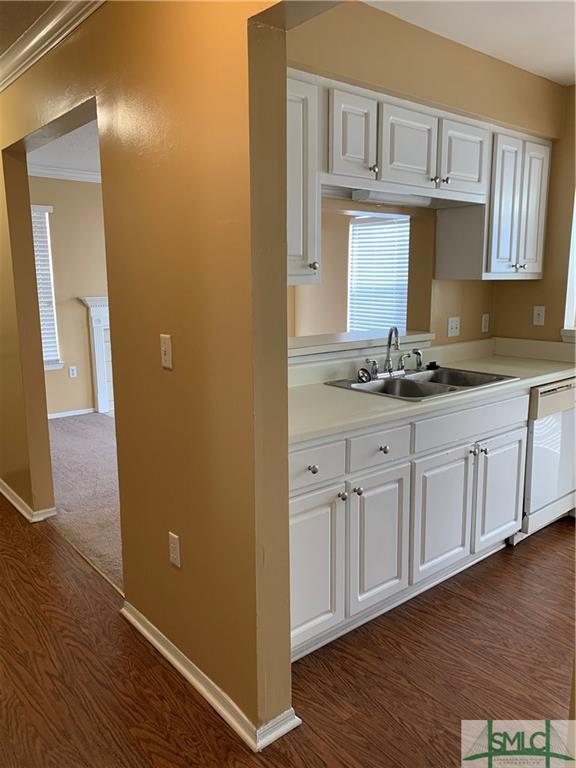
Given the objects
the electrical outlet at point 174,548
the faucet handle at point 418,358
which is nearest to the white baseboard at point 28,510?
the electrical outlet at point 174,548

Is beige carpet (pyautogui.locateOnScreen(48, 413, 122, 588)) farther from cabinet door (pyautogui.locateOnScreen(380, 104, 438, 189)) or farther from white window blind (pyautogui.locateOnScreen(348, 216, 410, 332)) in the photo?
white window blind (pyautogui.locateOnScreen(348, 216, 410, 332))

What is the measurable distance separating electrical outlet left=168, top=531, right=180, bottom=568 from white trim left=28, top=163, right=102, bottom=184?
468 cm

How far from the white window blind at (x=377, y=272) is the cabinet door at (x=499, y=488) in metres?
2.15

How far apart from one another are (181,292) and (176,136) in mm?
473

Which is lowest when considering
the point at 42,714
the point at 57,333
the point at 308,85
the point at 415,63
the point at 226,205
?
the point at 42,714

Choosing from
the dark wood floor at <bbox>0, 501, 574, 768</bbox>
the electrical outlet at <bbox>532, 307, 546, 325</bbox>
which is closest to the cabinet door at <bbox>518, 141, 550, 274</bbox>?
the electrical outlet at <bbox>532, 307, 546, 325</bbox>

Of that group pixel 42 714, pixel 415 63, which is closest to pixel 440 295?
pixel 415 63

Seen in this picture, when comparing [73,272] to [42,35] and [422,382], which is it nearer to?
[42,35]

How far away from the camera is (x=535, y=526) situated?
127 inches

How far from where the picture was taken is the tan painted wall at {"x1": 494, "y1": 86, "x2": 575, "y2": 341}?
350 centimetres

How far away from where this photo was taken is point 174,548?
2.14 meters

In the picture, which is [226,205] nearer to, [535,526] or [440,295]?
[440,295]

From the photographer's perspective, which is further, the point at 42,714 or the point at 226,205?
the point at 42,714

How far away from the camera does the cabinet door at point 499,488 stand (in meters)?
2.83
